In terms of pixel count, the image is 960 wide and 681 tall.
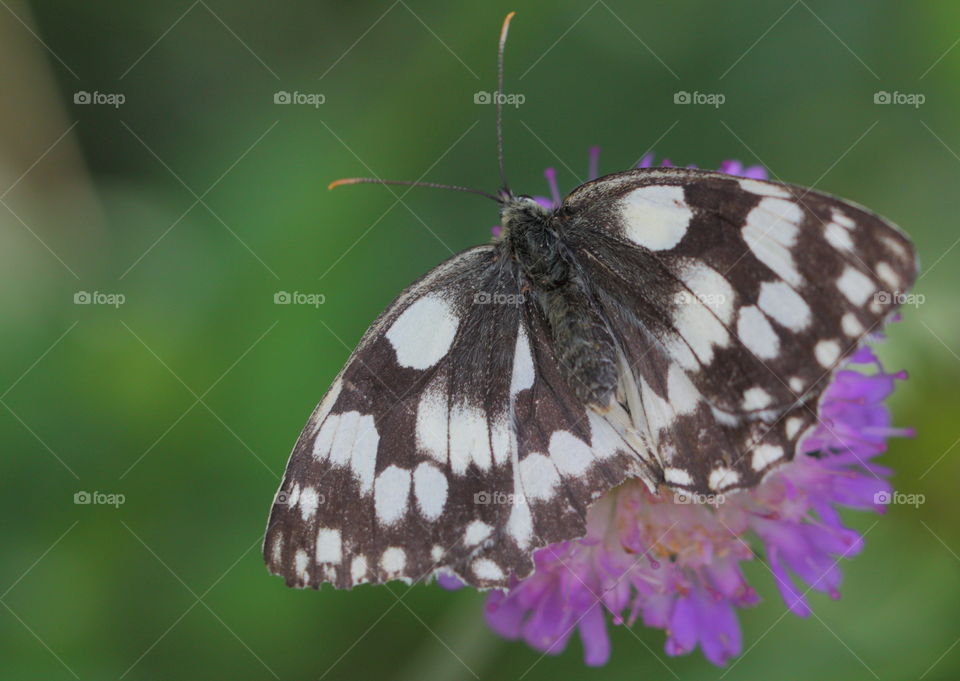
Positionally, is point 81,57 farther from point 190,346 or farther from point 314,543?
→ point 314,543

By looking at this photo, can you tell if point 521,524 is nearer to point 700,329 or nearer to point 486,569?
point 486,569

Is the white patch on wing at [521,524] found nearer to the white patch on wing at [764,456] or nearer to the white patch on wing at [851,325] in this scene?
the white patch on wing at [764,456]

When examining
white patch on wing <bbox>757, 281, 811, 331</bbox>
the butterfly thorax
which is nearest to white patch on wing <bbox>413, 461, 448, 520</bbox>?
the butterfly thorax

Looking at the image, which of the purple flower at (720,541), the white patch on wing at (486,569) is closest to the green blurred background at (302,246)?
the purple flower at (720,541)

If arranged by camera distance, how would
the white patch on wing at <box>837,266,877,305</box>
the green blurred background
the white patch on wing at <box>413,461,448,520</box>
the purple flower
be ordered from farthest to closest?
the green blurred background < the purple flower < the white patch on wing at <box>413,461,448,520</box> < the white patch on wing at <box>837,266,877,305</box>

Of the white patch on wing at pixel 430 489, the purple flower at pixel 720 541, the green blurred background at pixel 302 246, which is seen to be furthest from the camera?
the green blurred background at pixel 302 246

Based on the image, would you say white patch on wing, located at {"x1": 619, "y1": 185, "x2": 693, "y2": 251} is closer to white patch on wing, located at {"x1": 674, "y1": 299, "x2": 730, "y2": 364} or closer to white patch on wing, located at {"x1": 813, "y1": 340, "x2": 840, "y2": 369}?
white patch on wing, located at {"x1": 674, "y1": 299, "x2": 730, "y2": 364}
